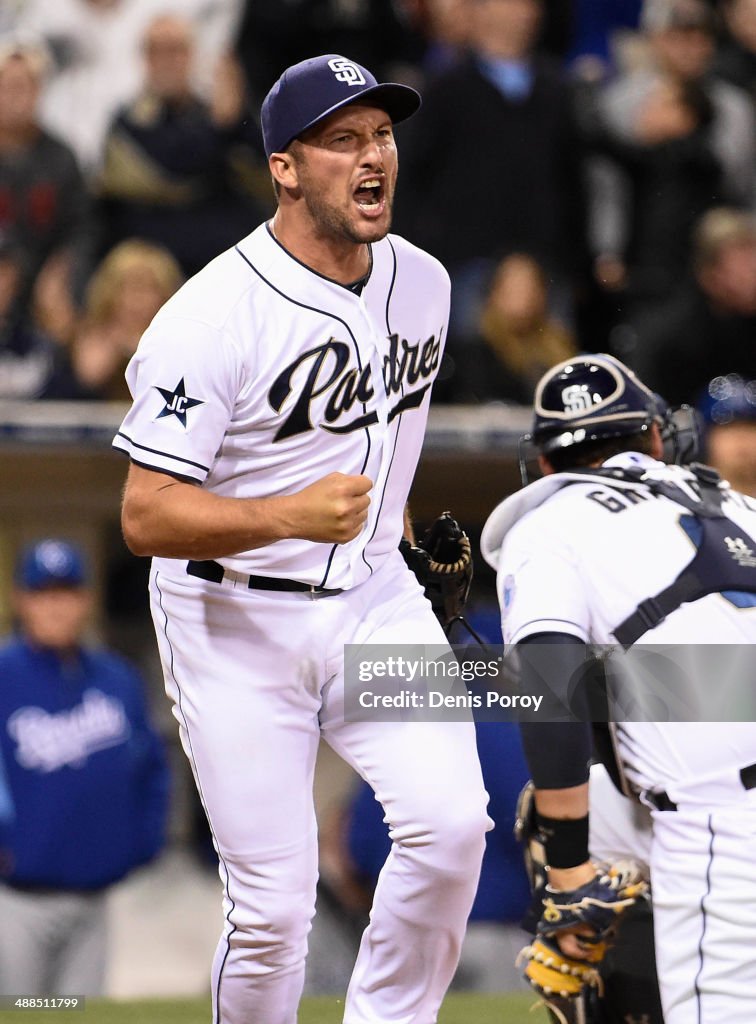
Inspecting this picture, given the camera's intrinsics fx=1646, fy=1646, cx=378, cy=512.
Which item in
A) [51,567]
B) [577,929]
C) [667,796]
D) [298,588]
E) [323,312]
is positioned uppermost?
[323,312]

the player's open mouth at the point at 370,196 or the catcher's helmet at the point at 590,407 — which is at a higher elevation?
the player's open mouth at the point at 370,196

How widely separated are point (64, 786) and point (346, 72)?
2.98 m

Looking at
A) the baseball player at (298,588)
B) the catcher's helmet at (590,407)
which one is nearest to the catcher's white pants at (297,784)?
the baseball player at (298,588)

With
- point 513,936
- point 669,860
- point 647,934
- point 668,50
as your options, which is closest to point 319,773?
point 513,936

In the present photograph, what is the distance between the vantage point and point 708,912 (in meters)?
2.90

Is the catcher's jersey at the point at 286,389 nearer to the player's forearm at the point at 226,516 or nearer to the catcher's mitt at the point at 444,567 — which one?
the player's forearm at the point at 226,516

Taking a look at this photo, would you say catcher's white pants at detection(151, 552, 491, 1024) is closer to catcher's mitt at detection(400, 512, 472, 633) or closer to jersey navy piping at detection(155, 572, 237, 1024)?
jersey navy piping at detection(155, 572, 237, 1024)

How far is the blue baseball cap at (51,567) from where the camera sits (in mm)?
5340

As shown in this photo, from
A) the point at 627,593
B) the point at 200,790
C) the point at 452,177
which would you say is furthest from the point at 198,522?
the point at 452,177

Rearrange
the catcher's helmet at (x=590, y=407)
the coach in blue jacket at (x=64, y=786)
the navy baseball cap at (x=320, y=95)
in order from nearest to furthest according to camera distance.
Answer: the navy baseball cap at (x=320, y=95) → the catcher's helmet at (x=590, y=407) → the coach in blue jacket at (x=64, y=786)

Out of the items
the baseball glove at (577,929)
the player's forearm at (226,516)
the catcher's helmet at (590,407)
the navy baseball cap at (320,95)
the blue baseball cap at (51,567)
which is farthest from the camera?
the blue baseball cap at (51,567)

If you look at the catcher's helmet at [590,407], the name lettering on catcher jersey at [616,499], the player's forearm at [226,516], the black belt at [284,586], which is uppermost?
the player's forearm at [226,516]

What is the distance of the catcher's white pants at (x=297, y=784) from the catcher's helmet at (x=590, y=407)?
0.51 metres

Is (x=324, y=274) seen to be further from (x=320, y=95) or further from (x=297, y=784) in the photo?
(x=297, y=784)
